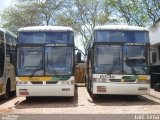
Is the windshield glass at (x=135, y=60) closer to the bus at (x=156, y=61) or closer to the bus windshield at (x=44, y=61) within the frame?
the bus windshield at (x=44, y=61)

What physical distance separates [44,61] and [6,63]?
2.95 m

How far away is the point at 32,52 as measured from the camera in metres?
21.2

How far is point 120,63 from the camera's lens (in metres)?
21.4

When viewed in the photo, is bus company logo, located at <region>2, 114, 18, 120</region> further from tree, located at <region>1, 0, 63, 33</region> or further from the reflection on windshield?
tree, located at <region>1, 0, 63, 33</region>

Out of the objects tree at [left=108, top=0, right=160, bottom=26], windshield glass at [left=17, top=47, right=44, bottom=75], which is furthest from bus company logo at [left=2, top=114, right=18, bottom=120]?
tree at [left=108, top=0, right=160, bottom=26]

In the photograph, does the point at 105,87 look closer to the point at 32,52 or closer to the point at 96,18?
the point at 32,52

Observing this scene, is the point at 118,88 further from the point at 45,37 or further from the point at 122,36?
the point at 45,37

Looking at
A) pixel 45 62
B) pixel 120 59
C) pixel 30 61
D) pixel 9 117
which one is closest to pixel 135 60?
pixel 120 59

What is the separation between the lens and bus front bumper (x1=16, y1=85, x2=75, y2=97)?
68.3 ft

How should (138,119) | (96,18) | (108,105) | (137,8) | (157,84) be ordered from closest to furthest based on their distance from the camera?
1. (138,119)
2. (108,105)
3. (157,84)
4. (137,8)
5. (96,18)

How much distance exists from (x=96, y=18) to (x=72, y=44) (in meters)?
37.9

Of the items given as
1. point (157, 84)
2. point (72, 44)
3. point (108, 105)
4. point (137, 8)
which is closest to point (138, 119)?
point (108, 105)

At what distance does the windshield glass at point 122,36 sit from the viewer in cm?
2170

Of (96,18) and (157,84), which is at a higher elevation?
(96,18)
